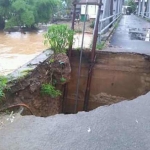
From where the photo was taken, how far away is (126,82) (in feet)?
26.7

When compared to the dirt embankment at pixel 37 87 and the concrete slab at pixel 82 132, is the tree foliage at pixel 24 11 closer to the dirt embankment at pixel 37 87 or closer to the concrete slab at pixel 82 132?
the dirt embankment at pixel 37 87

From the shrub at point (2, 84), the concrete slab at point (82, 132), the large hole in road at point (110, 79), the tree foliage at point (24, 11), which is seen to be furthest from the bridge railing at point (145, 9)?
the concrete slab at point (82, 132)

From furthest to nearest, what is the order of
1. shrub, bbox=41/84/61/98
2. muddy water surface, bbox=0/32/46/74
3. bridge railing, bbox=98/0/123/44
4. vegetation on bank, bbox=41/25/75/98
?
muddy water surface, bbox=0/32/46/74, bridge railing, bbox=98/0/123/44, vegetation on bank, bbox=41/25/75/98, shrub, bbox=41/84/61/98

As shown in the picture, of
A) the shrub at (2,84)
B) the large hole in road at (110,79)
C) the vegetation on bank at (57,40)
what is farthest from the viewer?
the large hole in road at (110,79)

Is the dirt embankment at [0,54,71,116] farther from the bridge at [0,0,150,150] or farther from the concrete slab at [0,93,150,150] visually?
the concrete slab at [0,93,150,150]

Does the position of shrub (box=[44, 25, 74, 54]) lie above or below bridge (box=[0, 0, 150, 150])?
above

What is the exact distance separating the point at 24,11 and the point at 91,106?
2480 cm

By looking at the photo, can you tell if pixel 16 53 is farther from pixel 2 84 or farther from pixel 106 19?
pixel 2 84

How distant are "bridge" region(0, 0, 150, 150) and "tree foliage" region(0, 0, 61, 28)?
959 inches

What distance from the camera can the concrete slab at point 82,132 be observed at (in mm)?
2820

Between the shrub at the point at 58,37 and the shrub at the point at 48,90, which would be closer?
the shrub at the point at 48,90

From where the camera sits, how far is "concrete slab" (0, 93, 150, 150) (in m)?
2.82

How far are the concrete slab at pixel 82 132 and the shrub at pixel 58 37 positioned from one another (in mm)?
3414

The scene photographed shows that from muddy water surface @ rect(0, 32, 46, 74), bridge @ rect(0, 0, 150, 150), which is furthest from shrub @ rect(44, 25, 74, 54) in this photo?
muddy water surface @ rect(0, 32, 46, 74)
